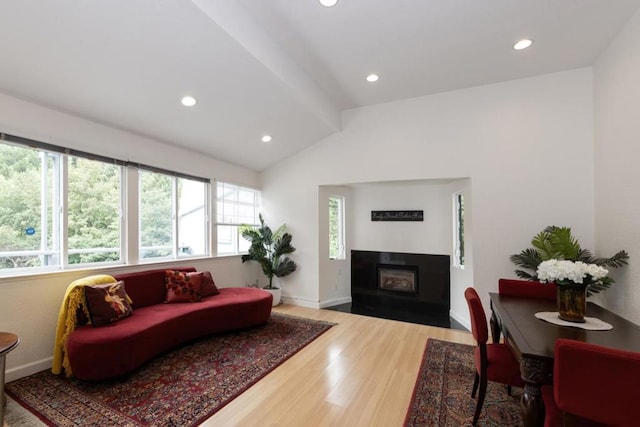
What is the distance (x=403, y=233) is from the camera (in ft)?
16.7

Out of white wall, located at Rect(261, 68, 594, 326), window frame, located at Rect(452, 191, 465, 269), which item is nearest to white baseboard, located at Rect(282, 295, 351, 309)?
white wall, located at Rect(261, 68, 594, 326)

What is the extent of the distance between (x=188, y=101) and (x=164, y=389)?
285 centimetres

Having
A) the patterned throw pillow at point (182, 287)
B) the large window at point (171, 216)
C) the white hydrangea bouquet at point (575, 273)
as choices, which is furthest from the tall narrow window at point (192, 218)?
the white hydrangea bouquet at point (575, 273)

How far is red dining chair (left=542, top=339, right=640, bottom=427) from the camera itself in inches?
44.3

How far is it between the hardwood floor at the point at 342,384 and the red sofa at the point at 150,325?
996 millimetres

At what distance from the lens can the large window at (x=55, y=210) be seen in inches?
104

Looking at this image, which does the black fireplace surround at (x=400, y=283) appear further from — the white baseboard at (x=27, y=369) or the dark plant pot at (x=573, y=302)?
the white baseboard at (x=27, y=369)

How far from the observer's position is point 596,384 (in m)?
1.18

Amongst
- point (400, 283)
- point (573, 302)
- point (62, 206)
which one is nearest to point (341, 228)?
point (400, 283)

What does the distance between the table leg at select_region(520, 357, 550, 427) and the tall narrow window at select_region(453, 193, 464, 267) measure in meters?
3.06

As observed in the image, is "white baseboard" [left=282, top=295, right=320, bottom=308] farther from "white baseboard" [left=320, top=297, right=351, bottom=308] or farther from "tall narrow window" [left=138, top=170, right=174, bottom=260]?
"tall narrow window" [left=138, top=170, right=174, bottom=260]

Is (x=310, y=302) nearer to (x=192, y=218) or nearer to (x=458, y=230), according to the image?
(x=192, y=218)

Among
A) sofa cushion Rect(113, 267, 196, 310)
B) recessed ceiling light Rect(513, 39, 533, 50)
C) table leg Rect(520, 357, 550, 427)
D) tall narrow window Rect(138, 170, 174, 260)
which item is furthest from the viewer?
tall narrow window Rect(138, 170, 174, 260)

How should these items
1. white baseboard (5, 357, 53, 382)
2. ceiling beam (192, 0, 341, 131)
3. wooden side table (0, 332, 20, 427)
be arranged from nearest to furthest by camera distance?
wooden side table (0, 332, 20, 427) < ceiling beam (192, 0, 341, 131) < white baseboard (5, 357, 53, 382)
